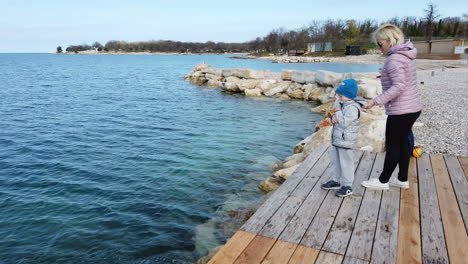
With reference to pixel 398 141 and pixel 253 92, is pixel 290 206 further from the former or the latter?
pixel 253 92

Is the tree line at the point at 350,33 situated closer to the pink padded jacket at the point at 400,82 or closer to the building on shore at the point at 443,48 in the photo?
the building on shore at the point at 443,48

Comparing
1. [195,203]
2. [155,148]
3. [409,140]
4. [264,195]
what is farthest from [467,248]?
[155,148]

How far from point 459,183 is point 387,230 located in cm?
206

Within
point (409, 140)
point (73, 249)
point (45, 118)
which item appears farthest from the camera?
point (45, 118)

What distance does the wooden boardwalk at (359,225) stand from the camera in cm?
302

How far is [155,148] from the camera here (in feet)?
37.0

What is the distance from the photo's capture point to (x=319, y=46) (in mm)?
106000

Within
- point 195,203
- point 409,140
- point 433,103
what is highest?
point 409,140

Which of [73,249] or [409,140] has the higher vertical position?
[409,140]

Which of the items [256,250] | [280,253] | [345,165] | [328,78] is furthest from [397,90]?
[328,78]

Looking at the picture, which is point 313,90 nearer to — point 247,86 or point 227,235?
point 247,86

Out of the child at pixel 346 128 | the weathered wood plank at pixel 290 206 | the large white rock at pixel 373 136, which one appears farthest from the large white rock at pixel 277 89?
the child at pixel 346 128

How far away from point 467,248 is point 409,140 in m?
1.72

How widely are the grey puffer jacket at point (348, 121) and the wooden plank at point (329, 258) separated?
4.94 ft
